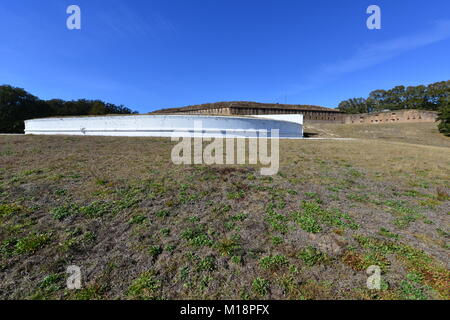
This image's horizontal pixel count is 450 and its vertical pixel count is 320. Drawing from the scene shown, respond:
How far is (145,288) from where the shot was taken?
243cm

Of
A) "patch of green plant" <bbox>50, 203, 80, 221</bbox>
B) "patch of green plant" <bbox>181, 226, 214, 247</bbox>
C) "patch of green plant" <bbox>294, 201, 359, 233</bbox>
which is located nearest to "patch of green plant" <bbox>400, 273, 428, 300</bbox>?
"patch of green plant" <bbox>294, 201, 359, 233</bbox>

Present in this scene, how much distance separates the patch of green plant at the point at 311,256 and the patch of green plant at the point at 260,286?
0.84m

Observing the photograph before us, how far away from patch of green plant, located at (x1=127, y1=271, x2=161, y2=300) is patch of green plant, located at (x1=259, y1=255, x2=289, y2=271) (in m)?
1.58

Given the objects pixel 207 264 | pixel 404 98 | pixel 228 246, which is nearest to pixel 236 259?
pixel 228 246

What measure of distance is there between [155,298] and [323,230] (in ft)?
11.0

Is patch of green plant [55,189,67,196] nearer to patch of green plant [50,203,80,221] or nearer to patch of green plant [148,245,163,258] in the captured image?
patch of green plant [50,203,80,221]

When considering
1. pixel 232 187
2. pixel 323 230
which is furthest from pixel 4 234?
pixel 323 230

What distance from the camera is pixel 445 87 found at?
185 ft

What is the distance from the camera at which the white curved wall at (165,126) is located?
655 inches

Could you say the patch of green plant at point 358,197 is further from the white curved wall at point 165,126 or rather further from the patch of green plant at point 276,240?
the white curved wall at point 165,126

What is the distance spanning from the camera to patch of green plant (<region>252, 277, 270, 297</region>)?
7.89ft

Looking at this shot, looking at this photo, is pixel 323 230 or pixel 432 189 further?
pixel 432 189

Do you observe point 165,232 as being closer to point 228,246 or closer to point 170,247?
point 170,247
